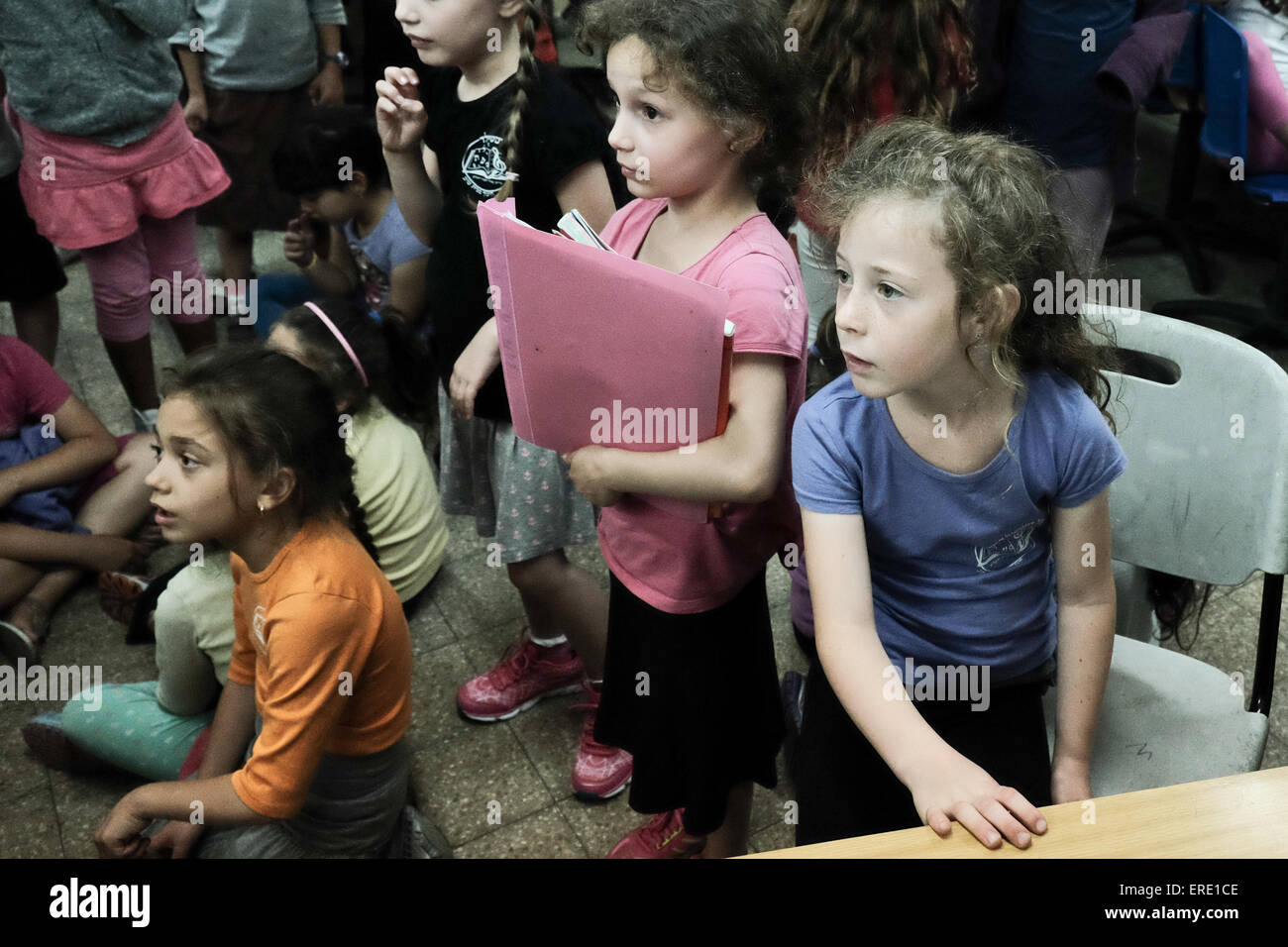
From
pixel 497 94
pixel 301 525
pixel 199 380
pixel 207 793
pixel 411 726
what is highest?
pixel 497 94

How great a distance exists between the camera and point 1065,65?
2.69m

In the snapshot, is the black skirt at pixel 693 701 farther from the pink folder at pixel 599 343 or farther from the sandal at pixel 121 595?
the sandal at pixel 121 595

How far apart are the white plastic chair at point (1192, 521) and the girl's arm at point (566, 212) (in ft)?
2.33

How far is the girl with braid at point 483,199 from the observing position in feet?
5.78

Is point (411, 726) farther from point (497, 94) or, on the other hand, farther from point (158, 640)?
point (497, 94)

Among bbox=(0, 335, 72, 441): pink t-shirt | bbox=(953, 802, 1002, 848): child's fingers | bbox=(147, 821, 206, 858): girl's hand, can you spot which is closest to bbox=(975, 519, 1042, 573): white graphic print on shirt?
bbox=(953, 802, 1002, 848): child's fingers

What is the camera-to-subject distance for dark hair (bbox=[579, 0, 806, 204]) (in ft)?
4.58

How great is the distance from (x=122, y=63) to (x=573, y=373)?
1844 mm

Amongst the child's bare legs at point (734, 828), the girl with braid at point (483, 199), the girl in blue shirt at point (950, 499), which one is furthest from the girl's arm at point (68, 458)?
the girl in blue shirt at point (950, 499)

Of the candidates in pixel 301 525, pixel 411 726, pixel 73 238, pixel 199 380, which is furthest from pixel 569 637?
pixel 73 238

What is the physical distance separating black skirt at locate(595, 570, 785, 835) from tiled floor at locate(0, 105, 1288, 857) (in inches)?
13.9

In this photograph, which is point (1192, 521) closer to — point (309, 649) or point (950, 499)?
point (950, 499)

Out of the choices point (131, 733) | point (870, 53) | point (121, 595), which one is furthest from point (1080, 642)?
point (121, 595)
